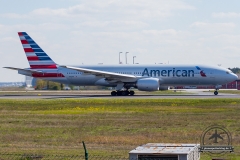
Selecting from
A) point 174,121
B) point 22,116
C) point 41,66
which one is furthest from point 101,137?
point 41,66

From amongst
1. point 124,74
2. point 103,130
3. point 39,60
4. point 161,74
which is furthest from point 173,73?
point 103,130

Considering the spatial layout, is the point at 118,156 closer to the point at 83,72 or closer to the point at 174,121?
the point at 174,121

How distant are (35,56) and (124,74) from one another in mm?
10082

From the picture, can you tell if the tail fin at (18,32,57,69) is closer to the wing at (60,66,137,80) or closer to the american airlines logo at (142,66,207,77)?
the wing at (60,66,137,80)

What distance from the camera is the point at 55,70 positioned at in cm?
6112

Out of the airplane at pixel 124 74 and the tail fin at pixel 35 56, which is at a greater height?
the tail fin at pixel 35 56

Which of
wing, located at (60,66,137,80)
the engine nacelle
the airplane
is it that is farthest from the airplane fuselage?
the engine nacelle

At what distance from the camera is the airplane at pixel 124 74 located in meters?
58.0

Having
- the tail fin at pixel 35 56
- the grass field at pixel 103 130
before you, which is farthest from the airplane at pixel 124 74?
the grass field at pixel 103 130

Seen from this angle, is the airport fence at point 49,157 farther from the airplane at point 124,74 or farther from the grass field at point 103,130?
the airplane at point 124,74

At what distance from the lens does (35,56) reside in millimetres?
60906

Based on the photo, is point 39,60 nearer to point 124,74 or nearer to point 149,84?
point 124,74

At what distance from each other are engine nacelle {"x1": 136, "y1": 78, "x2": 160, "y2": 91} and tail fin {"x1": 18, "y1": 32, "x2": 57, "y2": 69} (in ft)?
33.6

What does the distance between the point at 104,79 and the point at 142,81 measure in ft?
15.4
